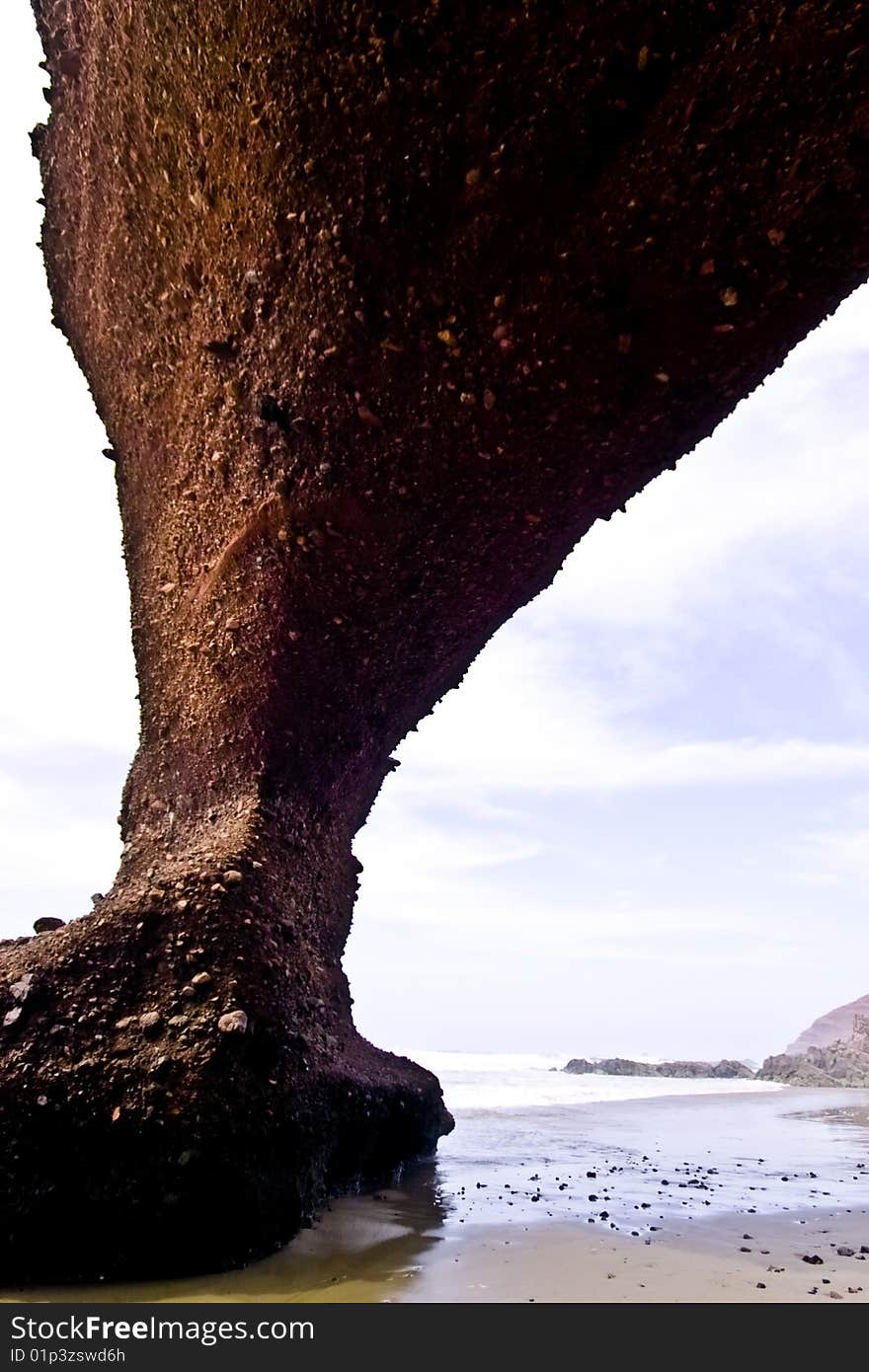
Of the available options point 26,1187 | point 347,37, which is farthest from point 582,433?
point 26,1187

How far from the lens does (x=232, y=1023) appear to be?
2.70 m

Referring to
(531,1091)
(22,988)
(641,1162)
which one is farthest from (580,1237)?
(531,1091)

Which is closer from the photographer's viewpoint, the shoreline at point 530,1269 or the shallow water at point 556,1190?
the shoreline at point 530,1269

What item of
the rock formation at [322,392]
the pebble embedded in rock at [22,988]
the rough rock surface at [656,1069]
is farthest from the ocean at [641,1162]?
the rough rock surface at [656,1069]

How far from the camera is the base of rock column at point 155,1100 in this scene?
2.41 m

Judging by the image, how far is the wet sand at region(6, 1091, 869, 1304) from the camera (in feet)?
7.29

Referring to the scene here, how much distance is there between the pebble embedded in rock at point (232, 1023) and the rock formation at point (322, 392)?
0.03 m

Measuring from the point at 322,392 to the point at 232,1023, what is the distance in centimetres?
229

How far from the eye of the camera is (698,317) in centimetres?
281

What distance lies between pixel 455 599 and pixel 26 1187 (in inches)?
102

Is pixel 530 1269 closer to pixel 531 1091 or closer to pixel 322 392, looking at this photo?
pixel 322 392

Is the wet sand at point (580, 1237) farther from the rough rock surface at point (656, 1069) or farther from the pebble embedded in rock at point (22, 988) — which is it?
the rough rock surface at point (656, 1069)
